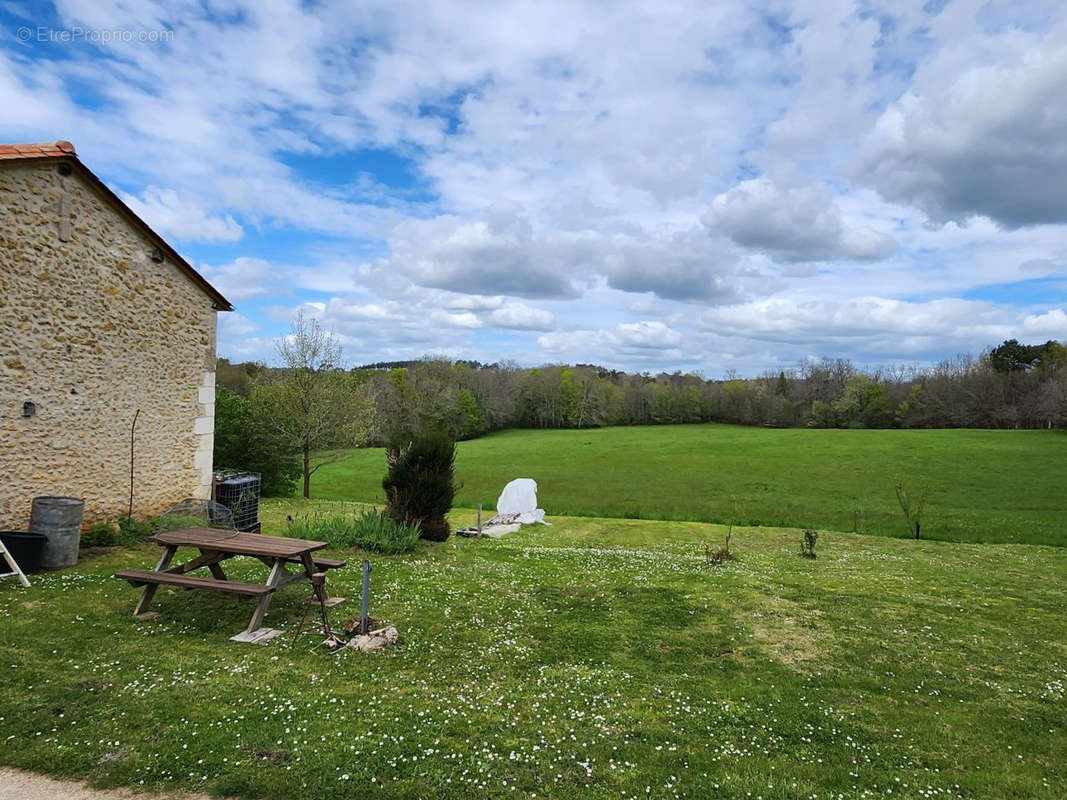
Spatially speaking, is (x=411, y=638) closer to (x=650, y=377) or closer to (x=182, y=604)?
(x=182, y=604)

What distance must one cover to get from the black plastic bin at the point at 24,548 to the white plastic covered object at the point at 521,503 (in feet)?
46.0

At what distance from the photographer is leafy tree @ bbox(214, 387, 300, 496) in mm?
23719

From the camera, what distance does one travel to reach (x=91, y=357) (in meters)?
11.6

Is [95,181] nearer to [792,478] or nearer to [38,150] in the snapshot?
[38,150]

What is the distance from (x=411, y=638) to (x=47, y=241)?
32.8 ft

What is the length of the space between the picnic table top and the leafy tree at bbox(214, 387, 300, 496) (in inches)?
666

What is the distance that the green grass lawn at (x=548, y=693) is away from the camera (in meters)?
4.47

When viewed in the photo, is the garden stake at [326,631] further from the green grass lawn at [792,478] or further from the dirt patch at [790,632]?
the green grass lawn at [792,478]

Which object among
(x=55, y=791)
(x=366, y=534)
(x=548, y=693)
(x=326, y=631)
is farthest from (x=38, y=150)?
(x=548, y=693)

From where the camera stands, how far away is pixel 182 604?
816cm

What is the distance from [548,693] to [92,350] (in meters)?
11.2

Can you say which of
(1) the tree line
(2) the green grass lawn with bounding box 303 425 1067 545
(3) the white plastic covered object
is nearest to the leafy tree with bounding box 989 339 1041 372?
(1) the tree line

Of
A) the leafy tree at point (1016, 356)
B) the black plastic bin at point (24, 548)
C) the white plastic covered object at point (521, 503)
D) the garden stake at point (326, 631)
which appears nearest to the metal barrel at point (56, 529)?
the black plastic bin at point (24, 548)

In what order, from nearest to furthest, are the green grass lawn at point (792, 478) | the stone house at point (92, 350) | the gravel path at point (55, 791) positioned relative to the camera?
the gravel path at point (55, 791)
the stone house at point (92, 350)
the green grass lawn at point (792, 478)
